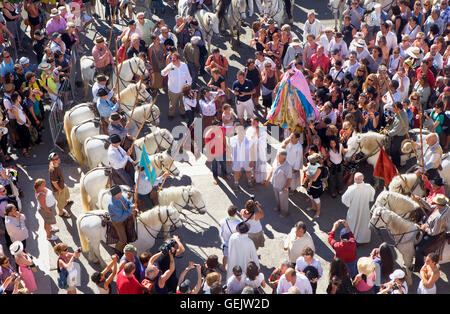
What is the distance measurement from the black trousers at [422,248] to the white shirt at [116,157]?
18.2 feet

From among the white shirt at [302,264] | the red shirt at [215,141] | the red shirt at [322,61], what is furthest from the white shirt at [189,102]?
the white shirt at [302,264]

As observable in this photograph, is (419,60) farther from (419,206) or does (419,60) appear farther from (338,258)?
(338,258)

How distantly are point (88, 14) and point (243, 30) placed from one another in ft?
15.7

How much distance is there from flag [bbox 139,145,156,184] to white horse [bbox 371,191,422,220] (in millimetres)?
4100

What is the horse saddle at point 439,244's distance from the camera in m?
11.9

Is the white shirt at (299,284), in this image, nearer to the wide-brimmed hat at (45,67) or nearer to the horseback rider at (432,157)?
the horseback rider at (432,157)

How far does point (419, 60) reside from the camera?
55.4 ft

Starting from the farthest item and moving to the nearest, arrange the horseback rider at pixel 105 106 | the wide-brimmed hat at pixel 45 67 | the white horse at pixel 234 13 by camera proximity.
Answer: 1. the white horse at pixel 234 13
2. the wide-brimmed hat at pixel 45 67
3. the horseback rider at pixel 105 106

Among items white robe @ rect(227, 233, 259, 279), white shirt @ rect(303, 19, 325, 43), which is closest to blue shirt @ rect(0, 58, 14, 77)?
white shirt @ rect(303, 19, 325, 43)

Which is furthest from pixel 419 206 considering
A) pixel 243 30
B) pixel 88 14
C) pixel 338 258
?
pixel 88 14

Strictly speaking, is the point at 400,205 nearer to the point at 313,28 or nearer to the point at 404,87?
the point at 404,87

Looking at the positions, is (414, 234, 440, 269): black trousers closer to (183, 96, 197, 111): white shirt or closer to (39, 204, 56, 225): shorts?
(183, 96, 197, 111): white shirt

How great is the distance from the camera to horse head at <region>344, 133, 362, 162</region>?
14.1m

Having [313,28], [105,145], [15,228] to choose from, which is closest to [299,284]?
[15,228]
